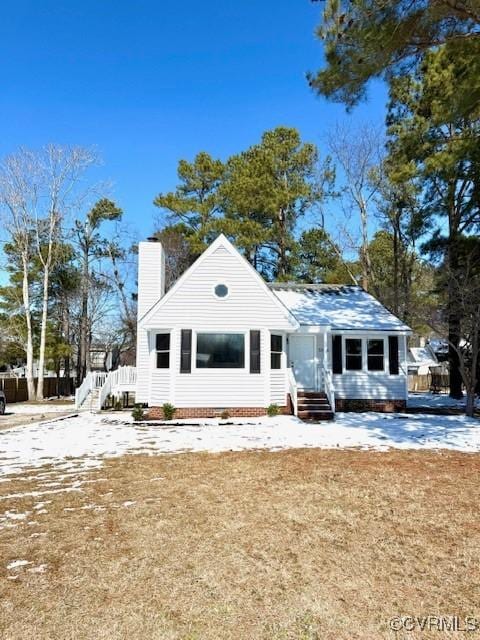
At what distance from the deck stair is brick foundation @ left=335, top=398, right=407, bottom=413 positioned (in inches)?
59.8

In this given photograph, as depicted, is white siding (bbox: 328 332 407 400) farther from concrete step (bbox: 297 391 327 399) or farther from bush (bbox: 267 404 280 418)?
Result: bush (bbox: 267 404 280 418)

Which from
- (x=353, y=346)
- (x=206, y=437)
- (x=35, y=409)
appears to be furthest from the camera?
(x=35, y=409)

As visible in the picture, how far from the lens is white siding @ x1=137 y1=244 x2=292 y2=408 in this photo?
45.3 feet

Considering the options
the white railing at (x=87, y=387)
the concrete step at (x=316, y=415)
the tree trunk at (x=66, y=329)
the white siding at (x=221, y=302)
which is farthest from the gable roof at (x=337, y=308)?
the tree trunk at (x=66, y=329)

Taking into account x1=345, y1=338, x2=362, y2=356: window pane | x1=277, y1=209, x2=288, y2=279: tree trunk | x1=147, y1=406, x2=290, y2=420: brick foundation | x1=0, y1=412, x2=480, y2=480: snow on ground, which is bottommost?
x1=0, y1=412, x2=480, y2=480: snow on ground

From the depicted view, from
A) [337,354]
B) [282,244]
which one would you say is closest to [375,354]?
[337,354]

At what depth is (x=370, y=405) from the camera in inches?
625

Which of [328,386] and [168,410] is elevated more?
[328,386]

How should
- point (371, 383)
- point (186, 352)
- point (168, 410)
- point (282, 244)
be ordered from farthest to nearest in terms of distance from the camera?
1. point (282, 244)
2. point (371, 383)
3. point (186, 352)
4. point (168, 410)

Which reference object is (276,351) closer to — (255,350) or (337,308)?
(255,350)

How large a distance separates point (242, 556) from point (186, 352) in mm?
10131

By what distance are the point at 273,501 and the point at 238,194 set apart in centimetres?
2273

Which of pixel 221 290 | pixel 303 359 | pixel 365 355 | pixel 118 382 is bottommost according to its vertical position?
pixel 118 382

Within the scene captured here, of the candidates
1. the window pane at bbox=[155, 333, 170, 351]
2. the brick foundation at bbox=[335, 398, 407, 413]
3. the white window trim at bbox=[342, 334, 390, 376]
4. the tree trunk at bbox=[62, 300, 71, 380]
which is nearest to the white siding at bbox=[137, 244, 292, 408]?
the window pane at bbox=[155, 333, 170, 351]
